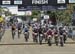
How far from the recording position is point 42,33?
107 feet

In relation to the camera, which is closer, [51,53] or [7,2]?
[51,53]

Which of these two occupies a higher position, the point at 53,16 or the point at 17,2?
the point at 17,2

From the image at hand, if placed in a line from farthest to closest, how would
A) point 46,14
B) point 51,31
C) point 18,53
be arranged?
point 46,14, point 51,31, point 18,53

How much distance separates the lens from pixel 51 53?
21969 mm

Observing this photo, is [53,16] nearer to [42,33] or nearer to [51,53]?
[42,33]

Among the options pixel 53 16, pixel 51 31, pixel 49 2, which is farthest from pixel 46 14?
pixel 51 31

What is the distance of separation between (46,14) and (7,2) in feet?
76.0

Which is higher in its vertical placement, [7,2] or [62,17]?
[7,2]

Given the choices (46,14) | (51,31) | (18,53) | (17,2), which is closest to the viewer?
(18,53)

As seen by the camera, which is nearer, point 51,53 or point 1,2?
point 51,53

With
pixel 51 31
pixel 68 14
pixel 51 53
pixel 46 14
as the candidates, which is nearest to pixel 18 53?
pixel 51 53

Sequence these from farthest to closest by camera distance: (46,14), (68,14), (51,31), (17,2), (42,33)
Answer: (46,14) → (68,14) → (17,2) → (42,33) → (51,31)

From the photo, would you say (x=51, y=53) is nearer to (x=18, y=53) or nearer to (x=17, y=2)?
(x=18, y=53)

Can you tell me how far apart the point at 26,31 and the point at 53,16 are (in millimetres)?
26421
